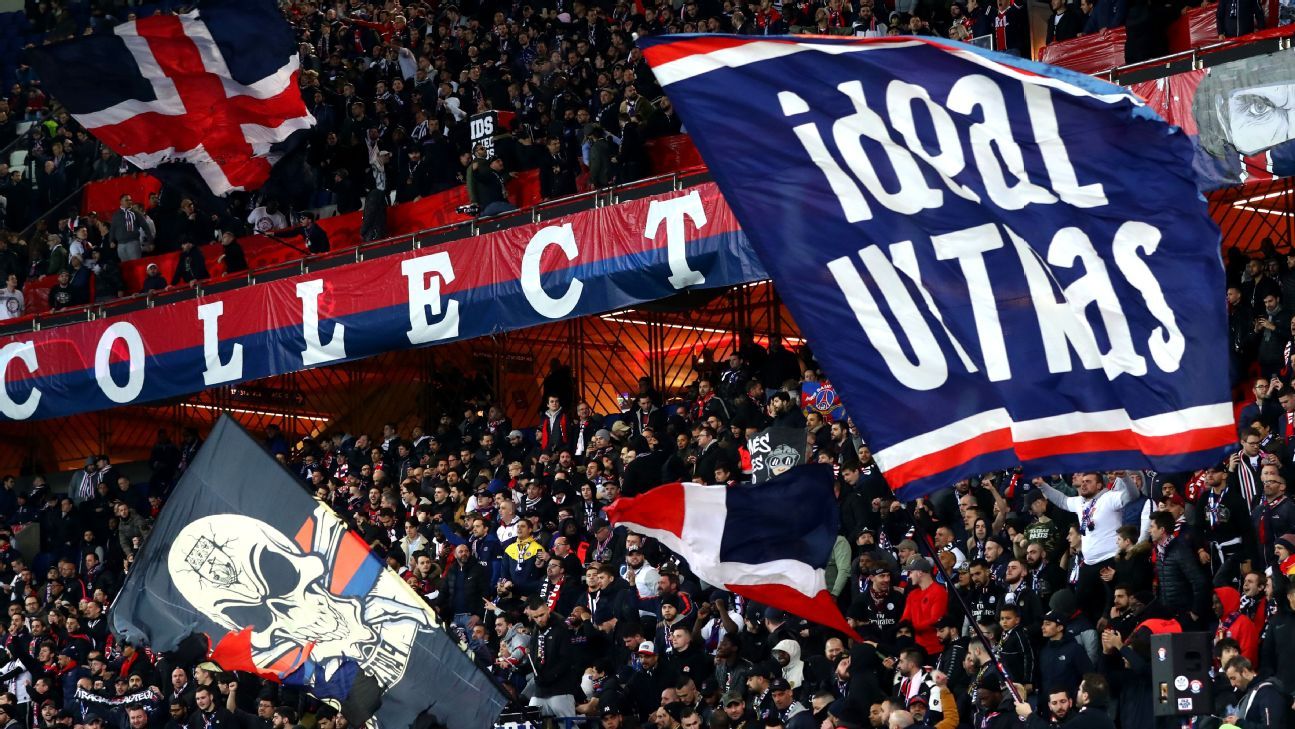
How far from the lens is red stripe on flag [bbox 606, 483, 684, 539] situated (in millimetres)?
13594

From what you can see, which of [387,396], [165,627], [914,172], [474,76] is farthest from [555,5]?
[914,172]

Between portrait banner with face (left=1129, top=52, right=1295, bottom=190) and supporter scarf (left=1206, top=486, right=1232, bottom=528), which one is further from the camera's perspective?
portrait banner with face (left=1129, top=52, right=1295, bottom=190)

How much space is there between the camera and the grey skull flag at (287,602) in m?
13.0

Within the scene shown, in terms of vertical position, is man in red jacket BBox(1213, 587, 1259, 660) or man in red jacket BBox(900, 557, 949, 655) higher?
man in red jacket BBox(1213, 587, 1259, 660)

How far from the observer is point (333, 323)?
1011 inches

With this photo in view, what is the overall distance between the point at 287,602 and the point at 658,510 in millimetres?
2657

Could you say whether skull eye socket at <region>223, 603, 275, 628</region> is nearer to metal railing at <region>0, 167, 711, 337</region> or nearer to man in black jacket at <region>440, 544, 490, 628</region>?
man in black jacket at <region>440, 544, 490, 628</region>

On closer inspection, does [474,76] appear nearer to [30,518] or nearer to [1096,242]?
[30,518]

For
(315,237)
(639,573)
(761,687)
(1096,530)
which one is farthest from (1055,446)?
(315,237)

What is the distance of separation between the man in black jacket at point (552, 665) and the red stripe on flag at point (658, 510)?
3.88m

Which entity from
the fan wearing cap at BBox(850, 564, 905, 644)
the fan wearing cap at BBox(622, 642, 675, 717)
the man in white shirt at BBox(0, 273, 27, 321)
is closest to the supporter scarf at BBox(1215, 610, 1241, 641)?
the fan wearing cap at BBox(850, 564, 905, 644)

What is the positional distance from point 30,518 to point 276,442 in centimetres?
393

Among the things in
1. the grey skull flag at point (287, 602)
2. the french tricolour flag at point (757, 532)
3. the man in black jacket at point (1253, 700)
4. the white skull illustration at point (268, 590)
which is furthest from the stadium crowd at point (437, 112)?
the white skull illustration at point (268, 590)

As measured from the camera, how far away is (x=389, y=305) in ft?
82.4
